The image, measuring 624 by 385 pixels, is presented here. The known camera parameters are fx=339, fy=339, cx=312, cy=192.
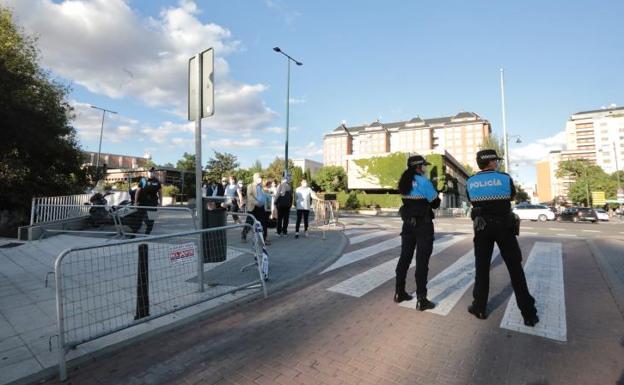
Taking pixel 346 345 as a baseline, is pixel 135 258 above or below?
above

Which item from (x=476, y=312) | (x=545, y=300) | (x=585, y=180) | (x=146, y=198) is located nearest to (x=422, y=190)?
(x=476, y=312)

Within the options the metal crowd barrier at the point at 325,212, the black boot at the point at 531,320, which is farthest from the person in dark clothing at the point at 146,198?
the black boot at the point at 531,320

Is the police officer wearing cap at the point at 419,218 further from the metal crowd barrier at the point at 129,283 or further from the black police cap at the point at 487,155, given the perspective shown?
the metal crowd barrier at the point at 129,283

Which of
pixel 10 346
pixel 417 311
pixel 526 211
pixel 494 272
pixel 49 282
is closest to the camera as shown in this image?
pixel 10 346

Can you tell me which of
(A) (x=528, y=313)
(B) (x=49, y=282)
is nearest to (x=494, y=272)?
(A) (x=528, y=313)

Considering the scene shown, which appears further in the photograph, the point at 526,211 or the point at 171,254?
the point at 526,211

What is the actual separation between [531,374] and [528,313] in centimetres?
104

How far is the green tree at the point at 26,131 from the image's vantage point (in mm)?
13438

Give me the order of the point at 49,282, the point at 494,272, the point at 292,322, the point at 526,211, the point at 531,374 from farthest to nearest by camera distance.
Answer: the point at 526,211, the point at 494,272, the point at 49,282, the point at 292,322, the point at 531,374

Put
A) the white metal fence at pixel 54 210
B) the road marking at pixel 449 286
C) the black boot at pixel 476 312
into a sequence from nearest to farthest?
the black boot at pixel 476 312 < the road marking at pixel 449 286 < the white metal fence at pixel 54 210

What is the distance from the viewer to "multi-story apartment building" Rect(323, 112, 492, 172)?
9900 centimetres

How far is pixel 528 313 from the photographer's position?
3578 mm

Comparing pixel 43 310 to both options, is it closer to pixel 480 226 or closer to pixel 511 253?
pixel 480 226

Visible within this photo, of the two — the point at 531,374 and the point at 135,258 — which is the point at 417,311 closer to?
the point at 531,374
